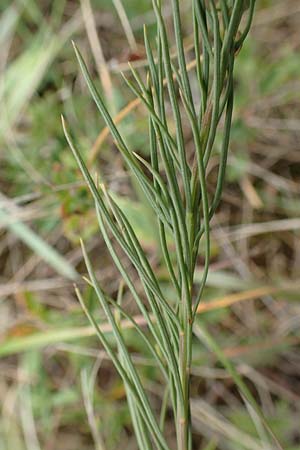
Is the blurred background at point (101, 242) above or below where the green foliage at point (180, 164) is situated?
below

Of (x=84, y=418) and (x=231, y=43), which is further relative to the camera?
(x=84, y=418)

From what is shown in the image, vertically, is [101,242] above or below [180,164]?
below

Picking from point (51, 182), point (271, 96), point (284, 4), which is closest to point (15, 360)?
point (51, 182)

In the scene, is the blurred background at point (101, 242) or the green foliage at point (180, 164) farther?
the blurred background at point (101, 242)

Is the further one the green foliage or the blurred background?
the blurred background

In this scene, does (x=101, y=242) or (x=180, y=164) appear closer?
(x=180, y=164)

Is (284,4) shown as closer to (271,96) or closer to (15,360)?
(271,96)

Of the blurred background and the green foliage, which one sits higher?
the green foliage

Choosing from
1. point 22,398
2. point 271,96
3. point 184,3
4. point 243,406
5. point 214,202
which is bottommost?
point 243,406
